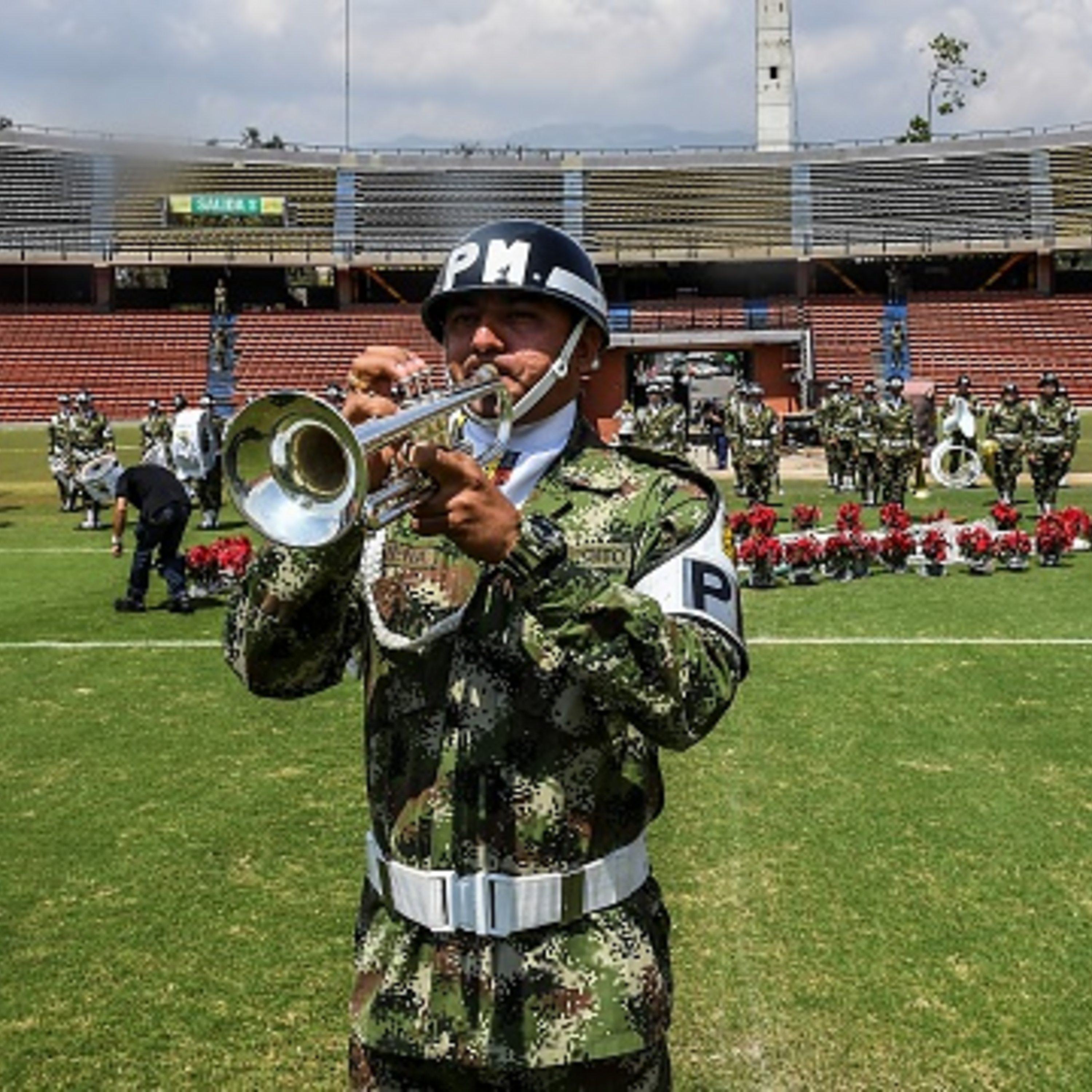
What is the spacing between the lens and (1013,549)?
1372cm

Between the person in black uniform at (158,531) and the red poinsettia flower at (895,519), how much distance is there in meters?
7.08

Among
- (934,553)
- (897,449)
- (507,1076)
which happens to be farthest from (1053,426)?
(507,1076)

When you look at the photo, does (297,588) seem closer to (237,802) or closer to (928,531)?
(237,802)

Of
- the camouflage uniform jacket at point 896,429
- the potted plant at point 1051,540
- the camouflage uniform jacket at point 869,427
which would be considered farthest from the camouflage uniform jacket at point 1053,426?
the potted plant at point 1051,540

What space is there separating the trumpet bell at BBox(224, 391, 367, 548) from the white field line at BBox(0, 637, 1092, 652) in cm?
845

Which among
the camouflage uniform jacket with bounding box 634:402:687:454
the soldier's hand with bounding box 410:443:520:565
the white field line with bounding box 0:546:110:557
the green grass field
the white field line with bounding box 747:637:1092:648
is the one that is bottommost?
the green grass field

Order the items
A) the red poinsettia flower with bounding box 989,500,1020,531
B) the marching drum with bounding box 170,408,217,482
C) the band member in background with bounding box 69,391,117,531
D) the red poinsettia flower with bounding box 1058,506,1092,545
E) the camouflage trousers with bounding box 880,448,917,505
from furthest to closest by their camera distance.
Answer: the band member in background with bounding box 69,391,117,531 → the camouflage trousers with bounding box 880,448,917,505 → the marching drum with bounding box 170,408,217,482 → the red poinsettia flower with bounding box 989,500,1020,531 → the red poinsettia flower with bounding box 1058,506,1092,545

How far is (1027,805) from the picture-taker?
666 centimetres

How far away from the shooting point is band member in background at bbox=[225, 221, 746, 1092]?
238cm

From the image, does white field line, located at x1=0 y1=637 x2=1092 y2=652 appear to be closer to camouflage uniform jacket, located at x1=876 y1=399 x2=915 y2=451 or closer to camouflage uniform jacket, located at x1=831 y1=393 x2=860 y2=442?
camouflage uniform jacket, located at x1=876 y1=399 x2=915 y2=451

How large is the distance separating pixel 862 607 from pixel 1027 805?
5438mm

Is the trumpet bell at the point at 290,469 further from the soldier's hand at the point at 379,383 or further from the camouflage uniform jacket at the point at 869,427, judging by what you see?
the camouflage uniform jacket at the point at 869,427

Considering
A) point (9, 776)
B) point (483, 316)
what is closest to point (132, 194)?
point (9, 776)

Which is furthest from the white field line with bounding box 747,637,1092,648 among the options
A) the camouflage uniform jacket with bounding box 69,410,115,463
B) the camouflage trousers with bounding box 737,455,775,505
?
the camouflage uniform jacket with bounding box 69,410,115,463
